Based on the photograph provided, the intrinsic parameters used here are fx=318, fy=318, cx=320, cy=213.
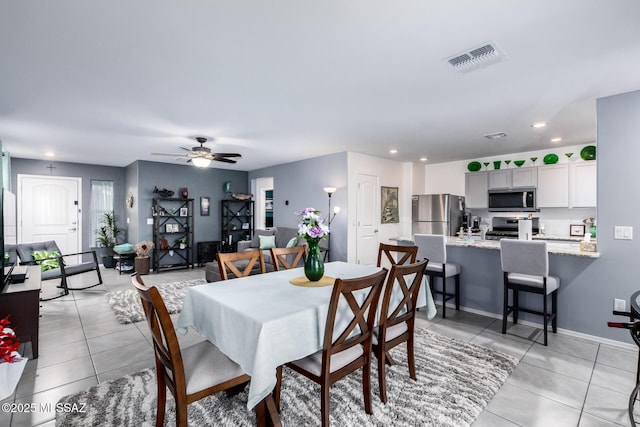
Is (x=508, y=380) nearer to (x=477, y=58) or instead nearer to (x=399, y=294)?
(x=399, y=294)

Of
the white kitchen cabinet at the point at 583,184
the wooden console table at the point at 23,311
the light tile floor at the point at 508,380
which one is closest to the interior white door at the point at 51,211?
the light tile floor at the point at 508,380

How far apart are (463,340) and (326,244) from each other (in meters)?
3.35

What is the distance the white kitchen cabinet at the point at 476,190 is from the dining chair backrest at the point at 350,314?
208 inches

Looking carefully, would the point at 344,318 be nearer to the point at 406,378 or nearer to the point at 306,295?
the point at 306,295

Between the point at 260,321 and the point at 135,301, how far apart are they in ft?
12.5

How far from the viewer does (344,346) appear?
6.05ft

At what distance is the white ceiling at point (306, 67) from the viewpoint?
1853 millimetres

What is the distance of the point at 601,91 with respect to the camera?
3.00 metres

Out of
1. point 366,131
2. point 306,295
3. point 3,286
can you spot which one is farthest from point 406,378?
point 3,286

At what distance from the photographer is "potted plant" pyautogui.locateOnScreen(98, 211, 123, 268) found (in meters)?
7.28

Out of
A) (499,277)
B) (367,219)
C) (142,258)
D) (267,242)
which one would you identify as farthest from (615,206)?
(142,258)

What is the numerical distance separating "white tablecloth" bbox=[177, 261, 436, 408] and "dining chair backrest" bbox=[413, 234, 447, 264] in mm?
2097

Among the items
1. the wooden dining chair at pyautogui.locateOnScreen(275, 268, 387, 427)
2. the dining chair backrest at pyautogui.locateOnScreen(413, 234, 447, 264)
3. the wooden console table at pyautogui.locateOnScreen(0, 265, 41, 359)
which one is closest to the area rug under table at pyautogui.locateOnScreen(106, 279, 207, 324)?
the wooden console table at pyautogui.locateOnScreen(0, 265, 41, 359)

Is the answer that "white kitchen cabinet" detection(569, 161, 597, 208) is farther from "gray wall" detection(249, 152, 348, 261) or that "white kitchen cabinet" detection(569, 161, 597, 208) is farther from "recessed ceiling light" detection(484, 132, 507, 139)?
"gray wall" detection(249, 152, 348, 261)
